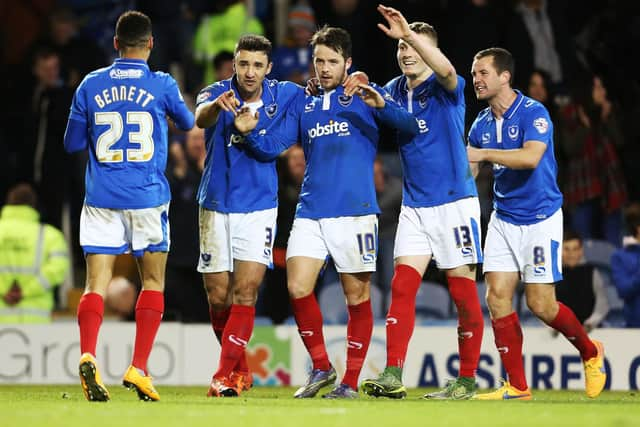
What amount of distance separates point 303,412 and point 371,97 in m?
2.26

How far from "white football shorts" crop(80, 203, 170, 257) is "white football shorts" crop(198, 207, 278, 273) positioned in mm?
628

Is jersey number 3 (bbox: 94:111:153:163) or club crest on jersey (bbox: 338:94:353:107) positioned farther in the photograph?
club crest on jersey (bbox: 338:94:353:107)

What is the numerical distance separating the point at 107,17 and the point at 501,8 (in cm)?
484

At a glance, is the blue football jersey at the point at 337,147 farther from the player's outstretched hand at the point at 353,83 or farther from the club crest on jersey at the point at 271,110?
the player's outstretched hand at the point at 353,83

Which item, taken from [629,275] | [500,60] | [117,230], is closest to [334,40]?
[500,60]

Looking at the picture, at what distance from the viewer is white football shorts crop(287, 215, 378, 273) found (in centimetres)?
946

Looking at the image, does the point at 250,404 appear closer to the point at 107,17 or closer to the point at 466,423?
the point at 466,423

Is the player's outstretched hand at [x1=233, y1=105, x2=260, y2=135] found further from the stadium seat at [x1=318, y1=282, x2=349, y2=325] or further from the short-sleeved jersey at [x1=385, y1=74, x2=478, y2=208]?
the stadium seat at [x1=318, y1=282, x2=349, y2=325]

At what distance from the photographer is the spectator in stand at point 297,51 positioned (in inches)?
610

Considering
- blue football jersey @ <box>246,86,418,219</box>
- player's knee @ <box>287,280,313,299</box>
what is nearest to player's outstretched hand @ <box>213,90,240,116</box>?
blue football jersey @ <box>246,86,418,219</box>

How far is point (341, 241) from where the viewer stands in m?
9.45

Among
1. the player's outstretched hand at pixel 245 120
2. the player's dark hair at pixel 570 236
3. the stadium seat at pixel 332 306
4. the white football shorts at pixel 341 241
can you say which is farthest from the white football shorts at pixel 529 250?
the stadium seat at pixel 332 306

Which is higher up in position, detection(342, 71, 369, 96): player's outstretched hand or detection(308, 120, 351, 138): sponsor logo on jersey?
detection(342, 71, 369, 96): player's outstretched hand

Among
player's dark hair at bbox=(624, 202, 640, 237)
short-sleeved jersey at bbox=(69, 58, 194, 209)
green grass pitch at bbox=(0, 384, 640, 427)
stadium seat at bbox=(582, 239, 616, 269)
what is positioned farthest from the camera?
stadium seat at bbox=(582, 239, 616, 269)
